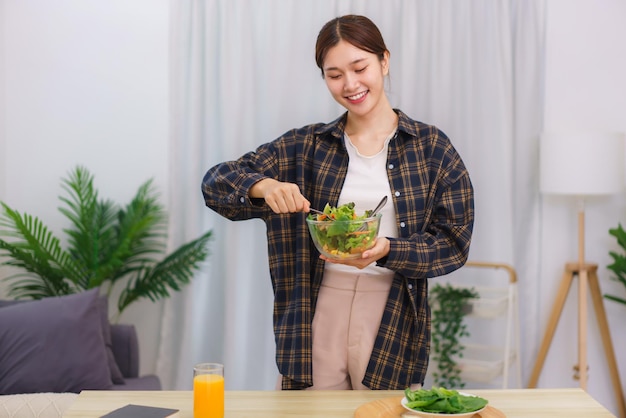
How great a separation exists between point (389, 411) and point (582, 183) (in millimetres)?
2287

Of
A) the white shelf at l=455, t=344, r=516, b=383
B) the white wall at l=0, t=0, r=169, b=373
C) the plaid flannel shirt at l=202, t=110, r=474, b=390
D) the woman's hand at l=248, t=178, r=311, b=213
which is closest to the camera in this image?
the woman's hand at l=248, t=178, r=311, b=213

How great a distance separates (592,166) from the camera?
356 cm

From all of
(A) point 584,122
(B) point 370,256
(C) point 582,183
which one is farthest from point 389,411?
(A) point 584,122

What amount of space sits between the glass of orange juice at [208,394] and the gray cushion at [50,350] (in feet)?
4.90

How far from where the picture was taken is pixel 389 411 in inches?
64.2

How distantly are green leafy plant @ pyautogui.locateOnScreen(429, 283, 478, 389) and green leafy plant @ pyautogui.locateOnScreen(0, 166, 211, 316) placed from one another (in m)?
1.13

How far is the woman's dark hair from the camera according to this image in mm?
1974

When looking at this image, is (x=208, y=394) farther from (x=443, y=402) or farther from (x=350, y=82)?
(x=350, y=82)

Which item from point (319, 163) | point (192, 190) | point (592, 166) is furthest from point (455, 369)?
point (319, 163)

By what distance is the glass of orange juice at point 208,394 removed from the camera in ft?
5.23

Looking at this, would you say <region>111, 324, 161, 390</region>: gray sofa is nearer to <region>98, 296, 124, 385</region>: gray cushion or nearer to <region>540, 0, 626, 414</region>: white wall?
<region>98, 296, 124, 385</region>: gray cushion

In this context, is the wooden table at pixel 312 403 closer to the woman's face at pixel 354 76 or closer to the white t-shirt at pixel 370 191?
Result: the white t-shirt at pixel 370 191

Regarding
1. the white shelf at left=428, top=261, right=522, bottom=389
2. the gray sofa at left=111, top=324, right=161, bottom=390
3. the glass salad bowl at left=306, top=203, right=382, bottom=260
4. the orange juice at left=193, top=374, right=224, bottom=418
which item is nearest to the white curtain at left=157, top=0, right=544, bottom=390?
the white shelf at left=428, top=261, right=522, bottom=389

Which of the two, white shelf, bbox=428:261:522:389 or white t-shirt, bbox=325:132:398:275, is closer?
white t-shirt, bbox=325:132:398:275
